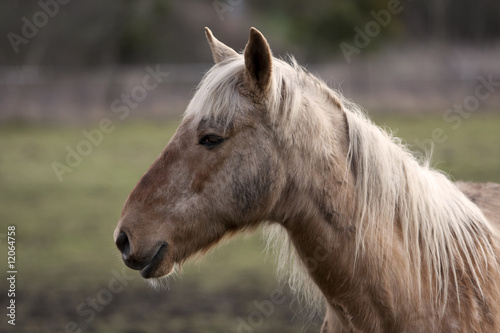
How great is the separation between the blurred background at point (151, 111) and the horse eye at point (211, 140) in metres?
0.71

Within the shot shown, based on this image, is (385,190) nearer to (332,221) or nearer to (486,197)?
(332,221)

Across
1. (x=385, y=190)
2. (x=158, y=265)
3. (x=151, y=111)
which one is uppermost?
(x=385, y=190)

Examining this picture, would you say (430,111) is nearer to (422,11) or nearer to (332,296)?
(422,11)

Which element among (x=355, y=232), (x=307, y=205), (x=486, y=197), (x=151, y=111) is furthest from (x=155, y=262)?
(x=151, y=111)

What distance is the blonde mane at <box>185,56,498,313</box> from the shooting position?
270 cm

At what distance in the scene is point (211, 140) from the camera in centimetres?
267

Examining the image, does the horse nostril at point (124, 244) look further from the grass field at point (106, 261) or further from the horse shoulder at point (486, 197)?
the horse shoulder at point (486, 197)

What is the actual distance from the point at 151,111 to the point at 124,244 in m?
18.9

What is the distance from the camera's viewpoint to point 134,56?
89.5 ft

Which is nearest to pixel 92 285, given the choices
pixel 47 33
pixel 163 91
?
pixel 163 91

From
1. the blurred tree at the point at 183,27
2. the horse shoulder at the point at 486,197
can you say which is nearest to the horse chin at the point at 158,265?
the horse shoulder at the point at 486,197

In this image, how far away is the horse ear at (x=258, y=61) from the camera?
2.51 metres

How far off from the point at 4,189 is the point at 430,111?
1422 cm

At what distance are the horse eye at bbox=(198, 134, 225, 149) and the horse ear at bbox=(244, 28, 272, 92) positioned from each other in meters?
0.29
